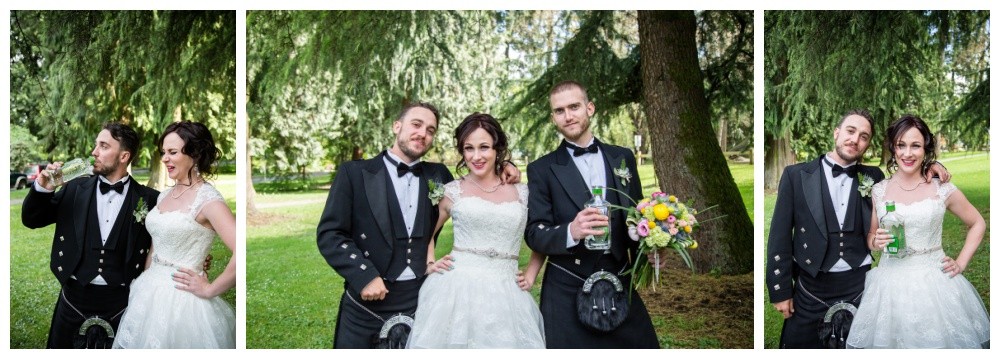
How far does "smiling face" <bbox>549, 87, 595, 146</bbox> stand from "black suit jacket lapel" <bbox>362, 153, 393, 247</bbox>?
83 cm

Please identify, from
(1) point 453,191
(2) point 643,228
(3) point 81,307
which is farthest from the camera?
(3) point 81,307

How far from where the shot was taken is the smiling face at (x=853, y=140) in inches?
164

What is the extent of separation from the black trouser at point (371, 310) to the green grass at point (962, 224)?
1.78 meters

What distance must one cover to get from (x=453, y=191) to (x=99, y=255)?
68.7 inches

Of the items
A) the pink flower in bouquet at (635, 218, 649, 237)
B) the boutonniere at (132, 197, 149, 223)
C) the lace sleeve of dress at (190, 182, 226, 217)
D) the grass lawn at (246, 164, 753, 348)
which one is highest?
the lace sleeve of dress at (190, 182, 226, 217)

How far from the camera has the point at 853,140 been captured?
416 cm

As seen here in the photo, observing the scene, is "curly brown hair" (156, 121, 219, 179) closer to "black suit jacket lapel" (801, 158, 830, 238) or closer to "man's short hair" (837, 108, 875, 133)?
"black suit jacket lapel" (801, 158, 830, 238)

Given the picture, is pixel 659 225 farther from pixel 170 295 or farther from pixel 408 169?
pixel 170 295

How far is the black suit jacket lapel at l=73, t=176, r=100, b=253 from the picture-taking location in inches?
162

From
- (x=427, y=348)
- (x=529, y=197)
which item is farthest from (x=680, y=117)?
(x=427, y=348)

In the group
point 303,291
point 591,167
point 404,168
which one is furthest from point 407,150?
point 303,291

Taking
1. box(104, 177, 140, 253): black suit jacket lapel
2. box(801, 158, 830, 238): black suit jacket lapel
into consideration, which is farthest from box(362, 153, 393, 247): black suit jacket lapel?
box(801, 158, 830, 238): black suit jacket lapel

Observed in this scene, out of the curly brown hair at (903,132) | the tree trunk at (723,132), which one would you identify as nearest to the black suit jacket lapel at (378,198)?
the curly brown hair at (903,132)

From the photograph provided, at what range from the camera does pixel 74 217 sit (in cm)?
414
